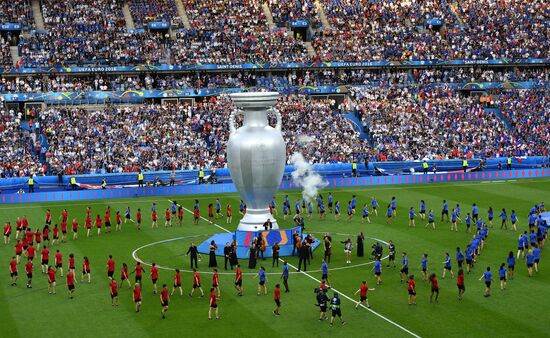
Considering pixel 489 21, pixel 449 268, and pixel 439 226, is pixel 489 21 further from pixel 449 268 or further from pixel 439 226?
pixel 449 268

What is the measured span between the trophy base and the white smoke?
17.7m

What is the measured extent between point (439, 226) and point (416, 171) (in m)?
22.8

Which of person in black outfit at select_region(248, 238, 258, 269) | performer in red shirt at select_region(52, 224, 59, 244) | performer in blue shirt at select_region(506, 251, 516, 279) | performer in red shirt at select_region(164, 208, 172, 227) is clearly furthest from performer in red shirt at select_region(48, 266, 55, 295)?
Result: performer in blue shirt at select_region(506, 251, 516, 279)

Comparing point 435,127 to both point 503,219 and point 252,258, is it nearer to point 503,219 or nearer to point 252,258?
point 503,219

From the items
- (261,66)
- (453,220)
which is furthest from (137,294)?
(261,66)

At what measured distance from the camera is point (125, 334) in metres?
29.0

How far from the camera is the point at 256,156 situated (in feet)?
140

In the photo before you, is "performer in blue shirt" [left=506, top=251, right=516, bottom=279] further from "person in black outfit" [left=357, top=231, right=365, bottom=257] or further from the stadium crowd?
the stadium crowd

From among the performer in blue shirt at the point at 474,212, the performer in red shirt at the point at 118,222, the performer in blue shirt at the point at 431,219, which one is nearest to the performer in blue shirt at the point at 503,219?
the performer in blue shirt at the point at 474,212

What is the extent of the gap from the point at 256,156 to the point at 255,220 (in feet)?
10.7

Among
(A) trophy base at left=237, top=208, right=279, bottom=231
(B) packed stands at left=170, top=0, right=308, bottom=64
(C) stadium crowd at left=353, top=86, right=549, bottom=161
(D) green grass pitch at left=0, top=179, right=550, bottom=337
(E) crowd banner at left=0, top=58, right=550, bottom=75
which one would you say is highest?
(B) packed stands at left=170, top=0, right=308, bottom=64

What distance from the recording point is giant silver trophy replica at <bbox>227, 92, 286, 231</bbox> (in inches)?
1679

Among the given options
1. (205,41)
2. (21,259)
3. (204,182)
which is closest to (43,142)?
(204,182)

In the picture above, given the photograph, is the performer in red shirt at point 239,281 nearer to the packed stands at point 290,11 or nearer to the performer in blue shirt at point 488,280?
the performer in blue shirt at point 488,280
